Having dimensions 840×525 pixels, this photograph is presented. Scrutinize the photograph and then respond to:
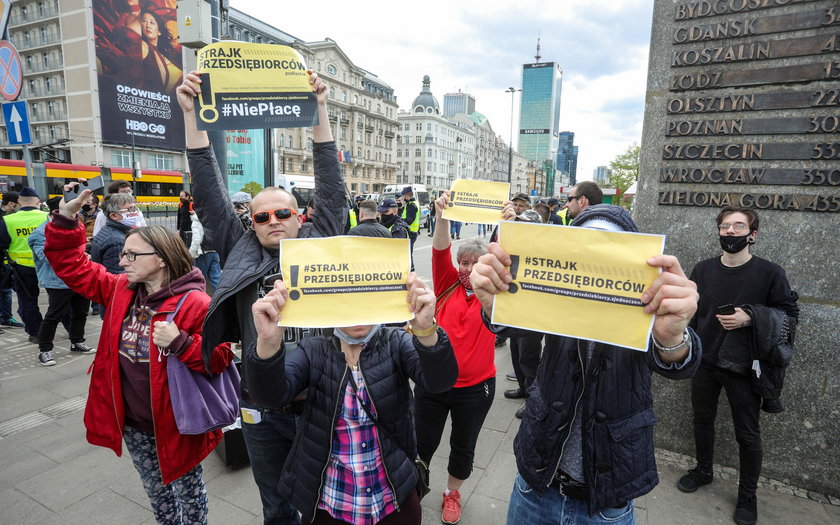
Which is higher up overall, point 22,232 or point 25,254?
point 22,232

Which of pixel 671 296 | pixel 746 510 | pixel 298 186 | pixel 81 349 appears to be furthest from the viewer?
pixel 298 186

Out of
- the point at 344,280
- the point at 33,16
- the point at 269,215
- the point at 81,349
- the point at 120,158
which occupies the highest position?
the point at 33,16

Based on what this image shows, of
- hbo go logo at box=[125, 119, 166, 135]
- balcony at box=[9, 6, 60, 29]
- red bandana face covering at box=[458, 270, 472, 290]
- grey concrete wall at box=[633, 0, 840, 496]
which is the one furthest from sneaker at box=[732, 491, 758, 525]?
balcony at box=[9, 6, 60, 29]

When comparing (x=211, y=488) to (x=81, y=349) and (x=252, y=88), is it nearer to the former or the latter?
(x=252, y=88)

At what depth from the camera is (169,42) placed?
156 ft

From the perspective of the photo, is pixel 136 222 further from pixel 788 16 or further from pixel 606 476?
pixel 788 16

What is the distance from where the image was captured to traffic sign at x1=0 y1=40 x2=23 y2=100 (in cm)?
564

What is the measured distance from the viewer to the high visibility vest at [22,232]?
6.47 meters

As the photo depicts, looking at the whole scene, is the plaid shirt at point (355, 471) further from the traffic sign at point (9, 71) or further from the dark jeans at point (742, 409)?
the traffic sign at point (9, 71)

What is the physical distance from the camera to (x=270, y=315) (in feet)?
5.38

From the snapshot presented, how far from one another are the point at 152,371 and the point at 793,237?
4.67m

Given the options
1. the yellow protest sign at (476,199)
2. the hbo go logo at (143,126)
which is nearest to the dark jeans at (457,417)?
the yellow protest sign at (476,199)

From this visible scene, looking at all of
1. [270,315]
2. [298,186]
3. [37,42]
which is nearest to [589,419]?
[270,315]

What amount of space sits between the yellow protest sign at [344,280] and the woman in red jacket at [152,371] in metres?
1.13
